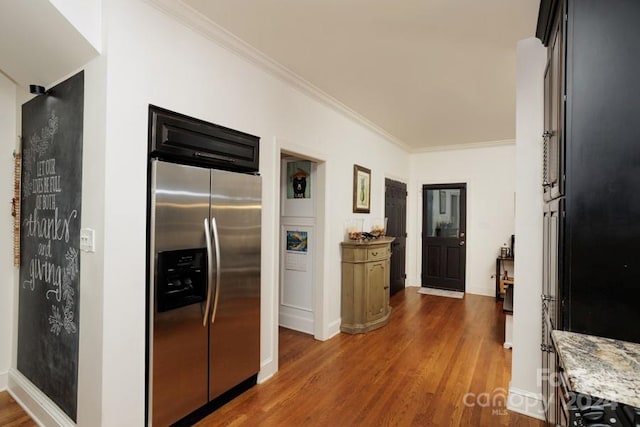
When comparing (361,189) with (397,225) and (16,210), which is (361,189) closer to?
(397,225)

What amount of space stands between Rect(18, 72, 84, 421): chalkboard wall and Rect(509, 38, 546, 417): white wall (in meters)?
2.92

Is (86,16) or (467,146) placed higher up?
(467,146)

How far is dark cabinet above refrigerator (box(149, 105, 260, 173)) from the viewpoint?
201 cm

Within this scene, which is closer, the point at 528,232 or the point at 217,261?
the point at 217,261

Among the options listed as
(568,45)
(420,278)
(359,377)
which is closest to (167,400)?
(359,377)

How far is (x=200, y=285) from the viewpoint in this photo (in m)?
2.23

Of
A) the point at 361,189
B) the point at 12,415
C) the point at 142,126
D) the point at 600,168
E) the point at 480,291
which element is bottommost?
the point at 12,415

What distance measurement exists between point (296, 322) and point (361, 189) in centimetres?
196

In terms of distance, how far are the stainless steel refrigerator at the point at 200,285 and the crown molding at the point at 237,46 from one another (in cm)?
96

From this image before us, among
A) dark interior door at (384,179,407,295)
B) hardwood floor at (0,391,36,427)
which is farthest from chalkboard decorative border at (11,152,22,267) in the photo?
dark interior door at (384,179,407,295)

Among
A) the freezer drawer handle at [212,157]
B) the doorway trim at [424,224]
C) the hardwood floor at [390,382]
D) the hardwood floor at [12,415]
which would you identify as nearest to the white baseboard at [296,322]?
the hardwood floor at [390,382]

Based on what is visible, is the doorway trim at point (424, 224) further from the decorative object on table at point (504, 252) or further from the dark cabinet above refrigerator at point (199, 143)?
the dark cabinet above refrigerator at point (199, 143)

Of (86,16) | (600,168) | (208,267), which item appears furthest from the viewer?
(208,267)

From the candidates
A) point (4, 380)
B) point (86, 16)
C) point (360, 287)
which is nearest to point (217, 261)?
point (86, 16)
